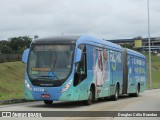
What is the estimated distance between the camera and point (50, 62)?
64.2ft

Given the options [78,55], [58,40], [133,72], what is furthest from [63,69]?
[133,72]

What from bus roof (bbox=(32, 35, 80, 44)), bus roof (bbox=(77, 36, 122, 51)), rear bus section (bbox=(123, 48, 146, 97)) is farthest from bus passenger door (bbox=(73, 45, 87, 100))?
rear bus section (bbox=(123, 48, 146, 97))

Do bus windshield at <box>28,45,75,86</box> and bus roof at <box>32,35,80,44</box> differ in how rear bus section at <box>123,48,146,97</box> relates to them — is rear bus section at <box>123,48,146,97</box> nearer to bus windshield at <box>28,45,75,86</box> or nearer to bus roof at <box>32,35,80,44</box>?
bus roof at <box>32,35,80,44</box>

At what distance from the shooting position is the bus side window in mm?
19625

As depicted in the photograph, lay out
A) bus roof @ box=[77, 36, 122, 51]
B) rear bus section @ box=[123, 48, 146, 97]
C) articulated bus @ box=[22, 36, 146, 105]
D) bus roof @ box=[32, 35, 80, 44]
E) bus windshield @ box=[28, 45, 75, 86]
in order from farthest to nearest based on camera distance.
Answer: rear bus section @ box=[123, 48, 146, 97], bus roof @ box=[77, 36, 122, 51], bus roof @ box=[32, 35, 80, 44], bus windshield @ box=[28, 45, 75, 86], articulated bus @ box=[22, 36, 146, 105]

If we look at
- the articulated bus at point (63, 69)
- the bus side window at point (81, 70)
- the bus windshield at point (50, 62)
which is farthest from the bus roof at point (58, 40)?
the bus side window at point (81, 70)

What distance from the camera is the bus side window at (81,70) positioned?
19.6 m

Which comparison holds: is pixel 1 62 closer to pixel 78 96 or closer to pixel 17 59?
pixel 17 59

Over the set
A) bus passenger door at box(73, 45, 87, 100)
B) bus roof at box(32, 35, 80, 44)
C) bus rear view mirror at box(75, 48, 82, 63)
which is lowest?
bus passenger door at box(73, 45, 87, 100)

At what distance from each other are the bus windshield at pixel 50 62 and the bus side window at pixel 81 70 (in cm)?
49

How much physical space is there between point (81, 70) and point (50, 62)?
1.49 meters

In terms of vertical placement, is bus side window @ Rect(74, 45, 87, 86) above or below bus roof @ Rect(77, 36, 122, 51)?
below

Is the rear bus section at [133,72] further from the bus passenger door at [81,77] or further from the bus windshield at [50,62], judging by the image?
the bus windshield at [50,62]

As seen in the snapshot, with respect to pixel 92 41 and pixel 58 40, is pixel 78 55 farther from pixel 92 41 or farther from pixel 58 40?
pixel 92 41
